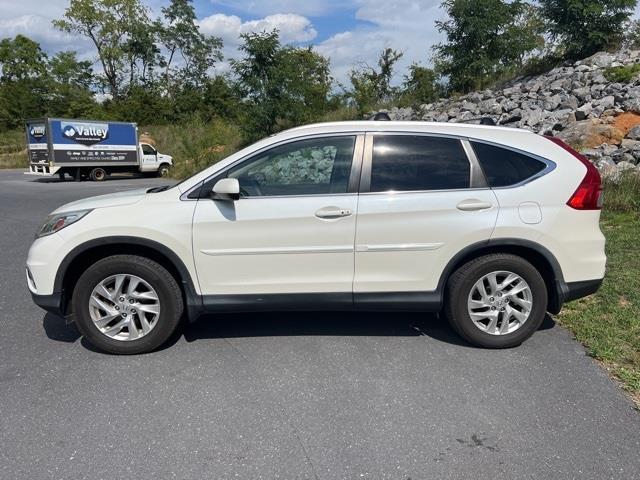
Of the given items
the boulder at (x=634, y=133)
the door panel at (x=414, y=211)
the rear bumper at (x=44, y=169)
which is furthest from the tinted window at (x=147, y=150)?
the door panel at (x=414, y=211)

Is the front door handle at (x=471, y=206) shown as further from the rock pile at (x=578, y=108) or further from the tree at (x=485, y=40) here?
the tree at (x=485, y=40)

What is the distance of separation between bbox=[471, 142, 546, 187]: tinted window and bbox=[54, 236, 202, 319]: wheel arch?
246cm

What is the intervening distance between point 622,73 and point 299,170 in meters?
14.2

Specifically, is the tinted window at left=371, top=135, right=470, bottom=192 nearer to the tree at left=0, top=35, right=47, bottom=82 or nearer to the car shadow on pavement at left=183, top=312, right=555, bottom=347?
the car shadow on pavement at left=183, top=312, right=555, bottom=347

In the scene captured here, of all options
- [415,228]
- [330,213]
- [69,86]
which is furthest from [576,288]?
[69,86]

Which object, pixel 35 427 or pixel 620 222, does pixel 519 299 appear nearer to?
pixel 35 427

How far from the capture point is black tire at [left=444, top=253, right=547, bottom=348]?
12.4 feet

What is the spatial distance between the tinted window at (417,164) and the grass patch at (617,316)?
5.56 ft

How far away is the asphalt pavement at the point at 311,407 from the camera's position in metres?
2.55

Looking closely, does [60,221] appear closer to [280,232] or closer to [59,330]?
[59,330]

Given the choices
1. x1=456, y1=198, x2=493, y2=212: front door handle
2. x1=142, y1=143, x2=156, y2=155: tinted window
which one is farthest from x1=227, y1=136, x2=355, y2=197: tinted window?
x1=142, y1=143, x2=156, y2=155: tinted window

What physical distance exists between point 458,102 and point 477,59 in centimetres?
315

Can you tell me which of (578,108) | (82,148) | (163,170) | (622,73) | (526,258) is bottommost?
(526,258)

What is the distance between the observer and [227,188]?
354cm
